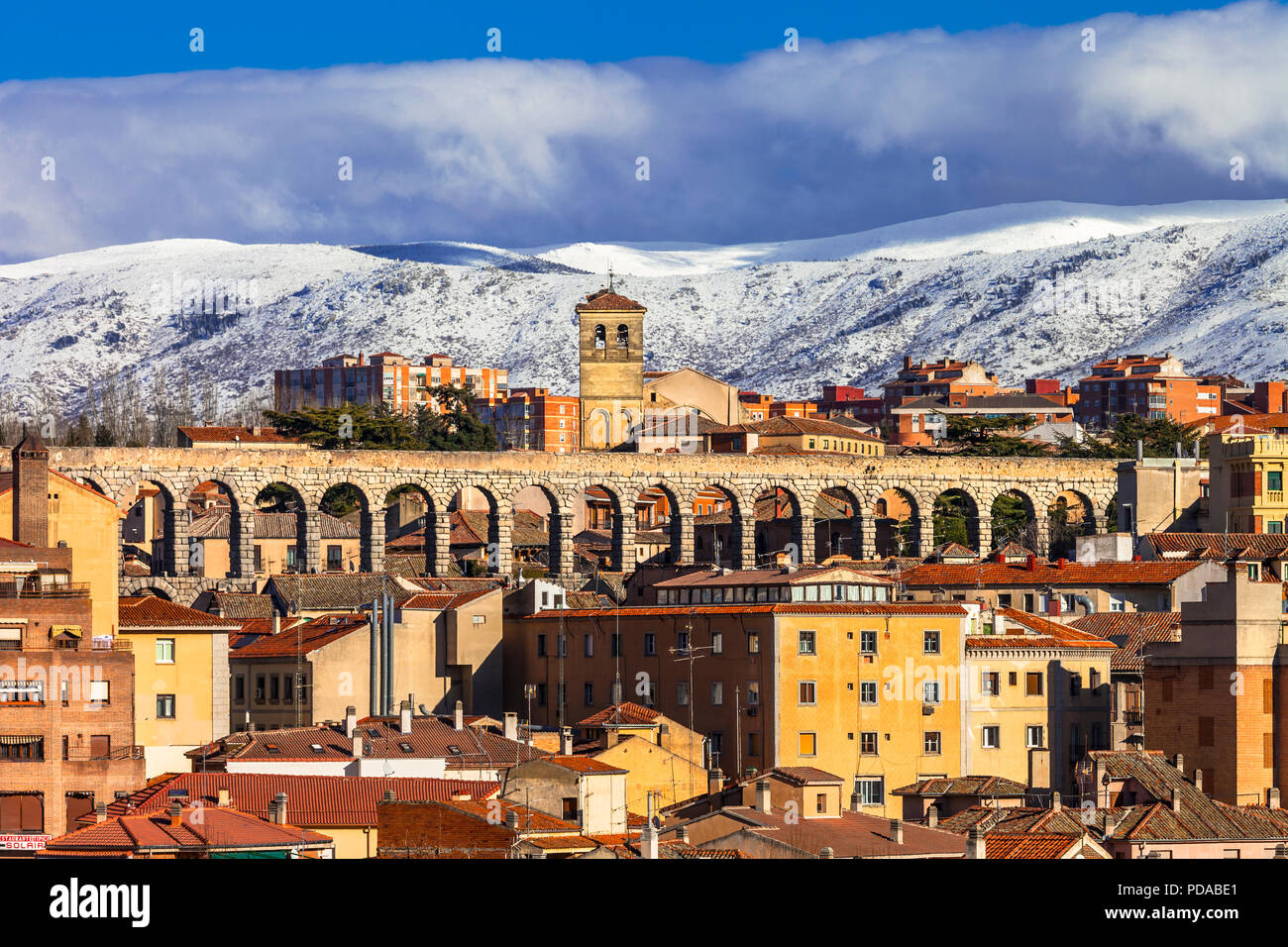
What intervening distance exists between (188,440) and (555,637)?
57586 millimetres

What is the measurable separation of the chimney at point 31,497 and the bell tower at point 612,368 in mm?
79120

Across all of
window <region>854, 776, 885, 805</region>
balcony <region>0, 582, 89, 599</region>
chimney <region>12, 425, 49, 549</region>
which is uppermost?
chimney <region>12, 425, 49, 549</region>

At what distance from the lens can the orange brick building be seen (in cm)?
4291

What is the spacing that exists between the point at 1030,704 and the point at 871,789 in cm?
459

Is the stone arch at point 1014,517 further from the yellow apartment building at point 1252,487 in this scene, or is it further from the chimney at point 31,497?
the chimney at point 31,497

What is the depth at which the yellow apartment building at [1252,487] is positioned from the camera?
74.5 meters

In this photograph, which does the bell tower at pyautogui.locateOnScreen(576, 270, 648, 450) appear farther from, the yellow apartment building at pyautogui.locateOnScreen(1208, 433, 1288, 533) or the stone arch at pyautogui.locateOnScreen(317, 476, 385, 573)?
the yellow apartment building at pyautogui.locateOnScreen(1208, 433, 1288, 533)

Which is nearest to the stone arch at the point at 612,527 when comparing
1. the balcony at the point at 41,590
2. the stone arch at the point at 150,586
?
the stone arch at the point at 150,586

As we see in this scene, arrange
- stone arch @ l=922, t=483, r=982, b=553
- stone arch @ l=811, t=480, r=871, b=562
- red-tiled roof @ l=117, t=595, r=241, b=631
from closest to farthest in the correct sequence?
red-tiled roof @ l=117, t=595, r=241, b=631 → stone arch @ l=811, t=480, r=871, b=562 → stone arch @ l=922, t=483, r=982, b=553

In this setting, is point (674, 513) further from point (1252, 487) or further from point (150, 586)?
point (1252, 487)

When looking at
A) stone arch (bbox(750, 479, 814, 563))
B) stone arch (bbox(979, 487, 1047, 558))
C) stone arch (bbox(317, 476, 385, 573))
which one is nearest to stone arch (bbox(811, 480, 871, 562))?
stone arch (bbox(750, 479, 814, 563))

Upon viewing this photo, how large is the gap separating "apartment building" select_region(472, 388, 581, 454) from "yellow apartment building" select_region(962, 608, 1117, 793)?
138587mm

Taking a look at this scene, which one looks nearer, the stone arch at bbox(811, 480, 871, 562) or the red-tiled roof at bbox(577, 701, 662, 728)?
the red-tiled roof at bbox(577, 701, 662, 728)
